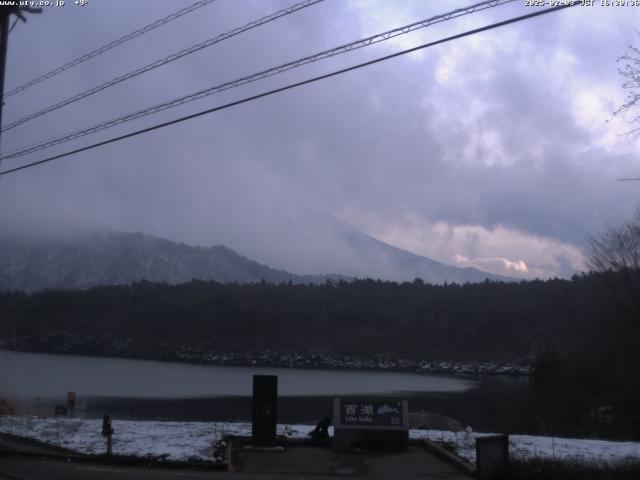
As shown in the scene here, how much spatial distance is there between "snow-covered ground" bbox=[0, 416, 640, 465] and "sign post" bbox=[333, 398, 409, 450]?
1.59 meters

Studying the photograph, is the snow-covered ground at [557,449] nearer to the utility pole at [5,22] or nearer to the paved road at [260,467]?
the paved road at [260,467]

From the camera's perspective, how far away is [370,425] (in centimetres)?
1952

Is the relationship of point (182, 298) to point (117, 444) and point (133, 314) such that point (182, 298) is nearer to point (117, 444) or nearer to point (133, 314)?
point (133, 314)

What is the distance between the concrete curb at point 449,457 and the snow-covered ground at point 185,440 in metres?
0.41

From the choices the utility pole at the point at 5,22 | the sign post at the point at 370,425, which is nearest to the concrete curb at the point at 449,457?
the sign post at the point at 370,425

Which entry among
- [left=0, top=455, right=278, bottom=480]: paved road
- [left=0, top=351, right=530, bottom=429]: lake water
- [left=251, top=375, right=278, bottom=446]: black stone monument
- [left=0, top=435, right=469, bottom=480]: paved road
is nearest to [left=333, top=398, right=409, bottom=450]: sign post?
[left=0, top=435, right=469, bottom=480]: paved road

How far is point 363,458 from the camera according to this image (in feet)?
60.4

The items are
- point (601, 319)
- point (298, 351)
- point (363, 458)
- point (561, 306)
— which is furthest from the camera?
point (298, 351)

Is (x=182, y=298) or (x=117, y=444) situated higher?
(x=182, y=298)

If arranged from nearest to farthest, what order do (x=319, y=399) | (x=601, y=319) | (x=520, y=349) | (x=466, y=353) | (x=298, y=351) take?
(x=601, y=319), (x=319, y=399), (x=520, y=349), (x=466, y=353), (x=298, y=351)

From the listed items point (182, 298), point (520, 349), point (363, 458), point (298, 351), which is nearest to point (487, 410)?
A: point (363, 458)

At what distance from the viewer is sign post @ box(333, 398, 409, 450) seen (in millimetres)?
19453

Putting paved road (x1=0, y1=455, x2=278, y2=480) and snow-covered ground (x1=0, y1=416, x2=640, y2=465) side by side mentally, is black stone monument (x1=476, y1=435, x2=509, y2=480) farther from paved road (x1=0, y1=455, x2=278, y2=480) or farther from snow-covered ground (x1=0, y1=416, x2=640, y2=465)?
paved road (x1=0, y1=455, x2=278, y2=480)

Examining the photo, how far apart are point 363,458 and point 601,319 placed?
40750 mm
